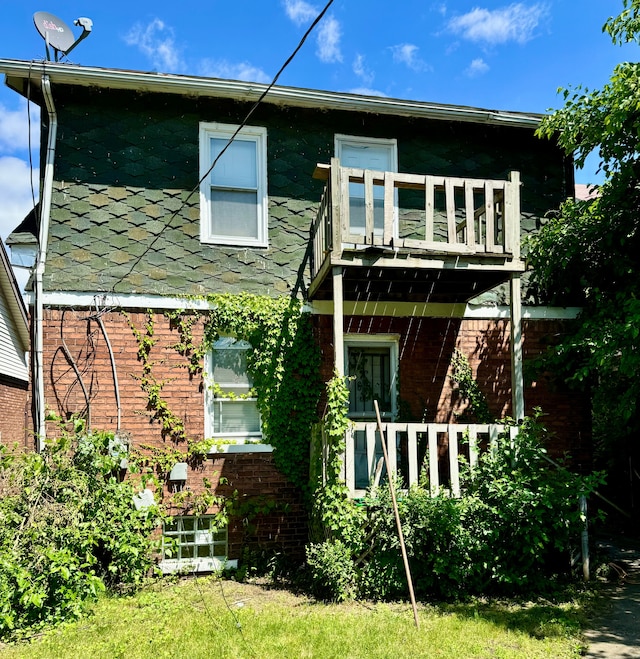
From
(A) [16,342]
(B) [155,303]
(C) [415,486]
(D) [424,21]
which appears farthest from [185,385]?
(D) [424,21]

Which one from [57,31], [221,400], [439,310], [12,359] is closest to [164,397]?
[221,400]

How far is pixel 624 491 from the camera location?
35.1 feet

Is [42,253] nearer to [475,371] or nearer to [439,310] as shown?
[439,310]

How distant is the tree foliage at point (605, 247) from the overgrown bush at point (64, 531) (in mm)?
5824

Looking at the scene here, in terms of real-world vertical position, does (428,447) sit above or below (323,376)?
below

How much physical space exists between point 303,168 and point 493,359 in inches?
158

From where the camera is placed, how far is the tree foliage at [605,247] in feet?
23.3

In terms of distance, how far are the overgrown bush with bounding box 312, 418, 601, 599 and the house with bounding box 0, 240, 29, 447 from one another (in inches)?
182

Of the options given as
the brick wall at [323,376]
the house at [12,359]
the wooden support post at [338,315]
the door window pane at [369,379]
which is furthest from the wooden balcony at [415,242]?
the house at [12,359]

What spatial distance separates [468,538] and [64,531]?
171 inches

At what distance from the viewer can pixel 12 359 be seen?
27.6 ft

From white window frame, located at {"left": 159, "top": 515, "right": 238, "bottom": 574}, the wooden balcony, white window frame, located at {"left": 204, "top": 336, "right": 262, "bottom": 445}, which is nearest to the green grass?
white window frame, located at {"left": 159, "top": 515, "right": 238, "bottom": 574}

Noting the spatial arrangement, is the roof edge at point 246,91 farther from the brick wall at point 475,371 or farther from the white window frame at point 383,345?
the white window frame at point 383,345

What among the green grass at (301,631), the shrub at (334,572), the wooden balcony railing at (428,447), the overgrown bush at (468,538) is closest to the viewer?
the green grass at (301,631)
